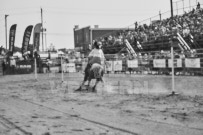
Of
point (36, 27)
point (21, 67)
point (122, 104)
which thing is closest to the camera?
point (122, 104)

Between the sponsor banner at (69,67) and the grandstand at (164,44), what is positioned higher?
the grandstand at (164,44)

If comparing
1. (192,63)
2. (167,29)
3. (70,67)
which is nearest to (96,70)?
(192,63)

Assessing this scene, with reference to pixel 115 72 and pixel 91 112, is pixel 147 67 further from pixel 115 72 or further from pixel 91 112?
pixel 91 112

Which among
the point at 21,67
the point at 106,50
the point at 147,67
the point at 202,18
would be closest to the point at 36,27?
the point at 21,67

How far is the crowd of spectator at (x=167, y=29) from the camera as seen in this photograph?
25.6 m

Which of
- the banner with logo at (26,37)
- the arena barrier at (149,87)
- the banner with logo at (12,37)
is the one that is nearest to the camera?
the arena barrier at (149,87)

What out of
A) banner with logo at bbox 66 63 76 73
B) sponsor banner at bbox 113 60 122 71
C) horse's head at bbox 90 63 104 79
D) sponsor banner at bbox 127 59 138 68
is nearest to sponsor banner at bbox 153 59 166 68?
sponsor banner at bbox 127 59 138 68

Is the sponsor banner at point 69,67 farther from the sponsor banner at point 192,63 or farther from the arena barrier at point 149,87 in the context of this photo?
the arena barrier at point 149,87

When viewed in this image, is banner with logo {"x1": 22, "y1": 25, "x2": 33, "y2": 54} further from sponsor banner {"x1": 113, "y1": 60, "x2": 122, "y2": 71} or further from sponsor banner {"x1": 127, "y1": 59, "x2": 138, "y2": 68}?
sponsor banner {"x1": 127, "y1": 59, "x2": 138, "y2": 68}

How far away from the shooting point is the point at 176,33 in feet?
86.5

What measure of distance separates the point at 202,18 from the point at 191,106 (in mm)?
18907

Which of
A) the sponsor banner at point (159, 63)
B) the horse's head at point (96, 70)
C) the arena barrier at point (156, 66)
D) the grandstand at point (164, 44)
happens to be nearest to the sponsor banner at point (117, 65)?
the arena barrier at point (156, 66)

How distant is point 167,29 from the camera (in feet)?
93.8

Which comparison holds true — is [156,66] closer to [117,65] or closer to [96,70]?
[117,65]
